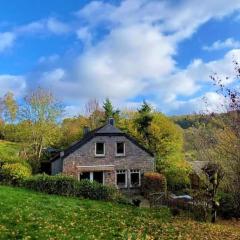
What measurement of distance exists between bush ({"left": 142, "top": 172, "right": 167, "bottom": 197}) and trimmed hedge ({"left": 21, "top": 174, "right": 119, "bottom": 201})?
378 inches

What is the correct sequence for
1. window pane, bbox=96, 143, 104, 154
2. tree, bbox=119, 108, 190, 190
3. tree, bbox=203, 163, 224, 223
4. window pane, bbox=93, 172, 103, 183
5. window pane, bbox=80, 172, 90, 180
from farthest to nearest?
tree, bbox=119, 108, 190, 190 → window pane, bbox=96, 143, 104, 154 → window pane, bbox=93, 172, 103, 183 → window pane, bbox=80, 172, 90, 180 → tree, bbox=203, 163, 224, 223

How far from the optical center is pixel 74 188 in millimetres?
33375

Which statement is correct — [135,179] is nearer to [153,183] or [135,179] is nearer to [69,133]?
[153,183]

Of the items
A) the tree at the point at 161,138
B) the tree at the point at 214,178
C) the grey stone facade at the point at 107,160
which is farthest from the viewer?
the tree at the point at 161,138

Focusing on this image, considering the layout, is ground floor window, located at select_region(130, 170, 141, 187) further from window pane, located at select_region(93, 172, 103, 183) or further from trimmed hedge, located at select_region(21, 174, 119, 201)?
trimmed hedge, located at select_region(21, 174, 119, 201)

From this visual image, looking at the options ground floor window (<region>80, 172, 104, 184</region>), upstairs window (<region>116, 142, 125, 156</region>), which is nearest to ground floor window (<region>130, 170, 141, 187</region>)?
upstairs window (<region>116, 142, 125, 156</region>)

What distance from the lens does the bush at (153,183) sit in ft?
137

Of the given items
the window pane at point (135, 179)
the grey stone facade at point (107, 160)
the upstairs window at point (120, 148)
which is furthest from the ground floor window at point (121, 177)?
the upstairs window at point (120, 148)

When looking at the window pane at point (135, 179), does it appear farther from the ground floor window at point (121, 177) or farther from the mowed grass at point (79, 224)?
the mowed grass at point (79, 224)

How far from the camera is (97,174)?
4416cm

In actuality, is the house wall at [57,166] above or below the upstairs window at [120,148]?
below

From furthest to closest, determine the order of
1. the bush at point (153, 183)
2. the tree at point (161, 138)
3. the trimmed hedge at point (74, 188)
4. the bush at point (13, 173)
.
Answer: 1. the tree at point (161, 138)
2. the bush at point (153, 183)
3. the bush at point (13, 173)
4. the trimmed hedge at point (74, 188)

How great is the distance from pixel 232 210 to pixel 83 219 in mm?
16084

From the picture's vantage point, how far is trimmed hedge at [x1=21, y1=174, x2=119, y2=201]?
3291cm
